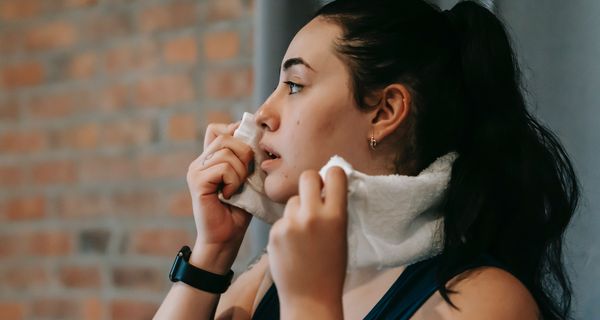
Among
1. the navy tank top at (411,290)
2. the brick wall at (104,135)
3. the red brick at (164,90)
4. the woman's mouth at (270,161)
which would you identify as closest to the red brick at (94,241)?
the brick wall at (104,135)

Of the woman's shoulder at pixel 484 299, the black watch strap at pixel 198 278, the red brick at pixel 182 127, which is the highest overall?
the woman's shoulder at pixel 484 299

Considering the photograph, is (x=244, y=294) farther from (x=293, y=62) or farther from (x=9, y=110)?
(x=9, y=110)

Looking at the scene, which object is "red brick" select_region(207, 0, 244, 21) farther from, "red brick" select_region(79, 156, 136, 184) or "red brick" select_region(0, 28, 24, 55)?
"red brick" select_region(0, 28, 24, 55)

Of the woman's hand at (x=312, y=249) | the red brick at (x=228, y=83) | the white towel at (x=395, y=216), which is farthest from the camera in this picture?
the red brick at (x=228, y=83)

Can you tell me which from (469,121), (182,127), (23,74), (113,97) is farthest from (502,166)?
(23,74)

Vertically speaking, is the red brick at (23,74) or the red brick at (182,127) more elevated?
the red brick at (23,74)

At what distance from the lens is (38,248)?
1.92 m

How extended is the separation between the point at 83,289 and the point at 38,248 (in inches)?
7.5

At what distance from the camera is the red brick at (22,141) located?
1.92 m

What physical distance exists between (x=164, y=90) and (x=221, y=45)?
0.63 ft

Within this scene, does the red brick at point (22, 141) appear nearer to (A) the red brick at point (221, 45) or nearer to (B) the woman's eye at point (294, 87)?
(A) the red brick at point (221, 45)

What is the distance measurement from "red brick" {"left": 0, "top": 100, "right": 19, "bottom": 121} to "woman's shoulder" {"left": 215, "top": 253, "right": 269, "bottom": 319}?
40.9 inches

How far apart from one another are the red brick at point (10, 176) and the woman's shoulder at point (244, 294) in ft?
3.20

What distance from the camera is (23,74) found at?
1.95m
